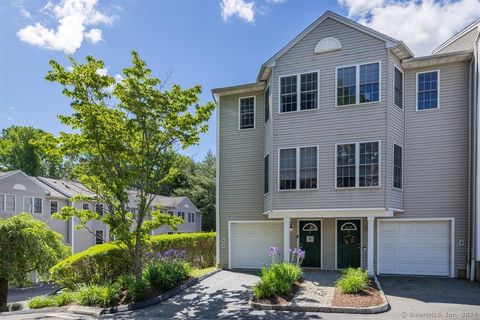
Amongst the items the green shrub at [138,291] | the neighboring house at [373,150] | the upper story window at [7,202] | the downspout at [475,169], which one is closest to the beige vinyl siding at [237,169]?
the neighboring house at [373,150]

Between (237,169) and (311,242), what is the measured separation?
453cm

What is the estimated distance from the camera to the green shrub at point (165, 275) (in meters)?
11.8

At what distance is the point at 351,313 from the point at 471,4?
11898 mm

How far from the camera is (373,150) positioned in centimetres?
1277

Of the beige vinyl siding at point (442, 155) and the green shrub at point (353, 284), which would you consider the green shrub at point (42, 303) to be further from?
the beige vinyl siding at point (442, 155)

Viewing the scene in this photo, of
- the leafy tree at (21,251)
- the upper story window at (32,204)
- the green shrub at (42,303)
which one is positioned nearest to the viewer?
the green shrub at (42,303)

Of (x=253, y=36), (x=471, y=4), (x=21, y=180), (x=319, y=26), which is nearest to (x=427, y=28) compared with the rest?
(x=471, y=4)

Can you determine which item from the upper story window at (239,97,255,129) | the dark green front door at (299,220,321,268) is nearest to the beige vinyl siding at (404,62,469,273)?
the dark green front door at (299,220,321,268)

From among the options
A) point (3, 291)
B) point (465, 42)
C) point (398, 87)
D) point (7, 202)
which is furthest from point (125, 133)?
point (7, 202)

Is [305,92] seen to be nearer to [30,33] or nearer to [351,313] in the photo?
[351,313]

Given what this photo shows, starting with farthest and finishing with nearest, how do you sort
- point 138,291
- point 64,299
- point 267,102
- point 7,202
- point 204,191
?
point 204,191 < point 7,202 < point 267,102 < point 64,299 < point 138,291

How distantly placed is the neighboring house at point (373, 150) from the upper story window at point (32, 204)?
1966 centimetres

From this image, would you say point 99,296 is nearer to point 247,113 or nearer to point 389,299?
point 389,299

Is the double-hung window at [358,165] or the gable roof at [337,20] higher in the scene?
the gable roof at [337,20]
